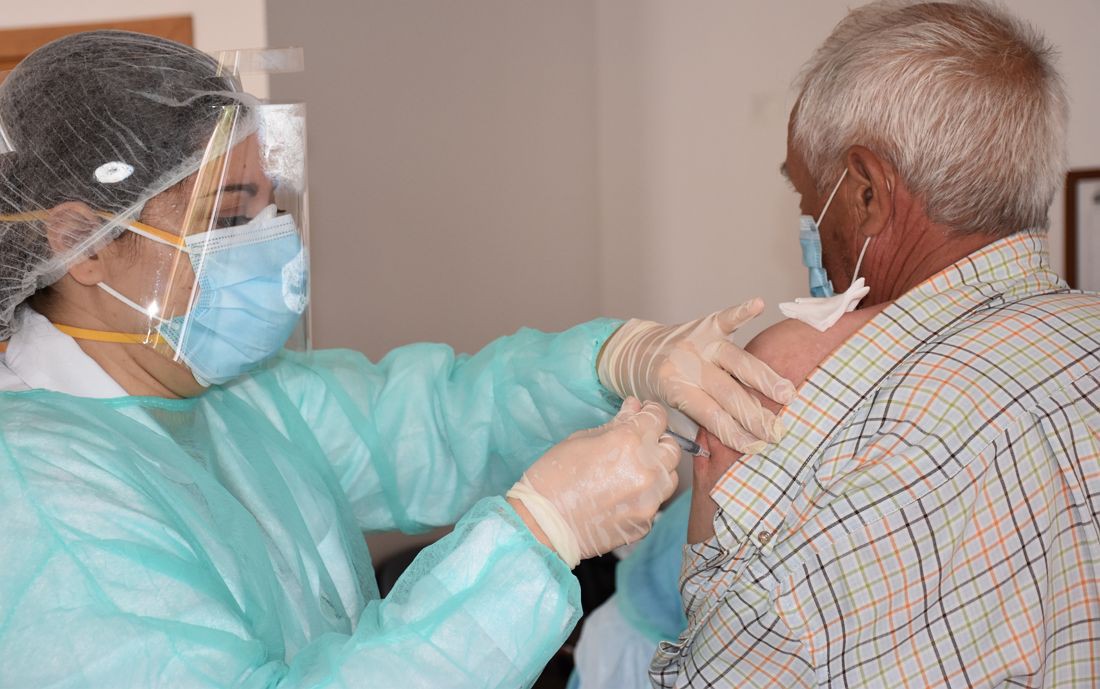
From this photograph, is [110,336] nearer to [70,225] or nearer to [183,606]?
[70,225]

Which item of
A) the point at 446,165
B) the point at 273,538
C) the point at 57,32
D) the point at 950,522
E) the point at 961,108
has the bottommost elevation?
the point at 273,538

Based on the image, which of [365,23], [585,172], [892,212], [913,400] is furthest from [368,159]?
[913,400]

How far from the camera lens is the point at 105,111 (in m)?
1.19

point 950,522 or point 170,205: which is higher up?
point 170,205

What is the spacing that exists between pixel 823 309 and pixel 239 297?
0.70 metres

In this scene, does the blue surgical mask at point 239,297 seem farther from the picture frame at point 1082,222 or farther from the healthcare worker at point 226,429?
the picture frame at point 1082,222

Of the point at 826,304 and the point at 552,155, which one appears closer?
the point at 826,304

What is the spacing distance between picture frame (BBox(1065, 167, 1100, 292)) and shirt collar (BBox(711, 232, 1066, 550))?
2.21m

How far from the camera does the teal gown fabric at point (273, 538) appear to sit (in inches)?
39.2

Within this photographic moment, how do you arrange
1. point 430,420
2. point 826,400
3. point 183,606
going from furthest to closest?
point 430,420 < point 826,400 < point 183,606

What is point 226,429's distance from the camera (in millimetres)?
1410


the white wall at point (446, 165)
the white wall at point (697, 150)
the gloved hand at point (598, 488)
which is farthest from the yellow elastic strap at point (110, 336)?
the white wall at point (697, 150)

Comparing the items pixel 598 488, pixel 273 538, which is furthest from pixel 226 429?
pixel 598 488

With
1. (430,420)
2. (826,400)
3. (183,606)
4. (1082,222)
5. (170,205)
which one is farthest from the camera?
(1082,222)
